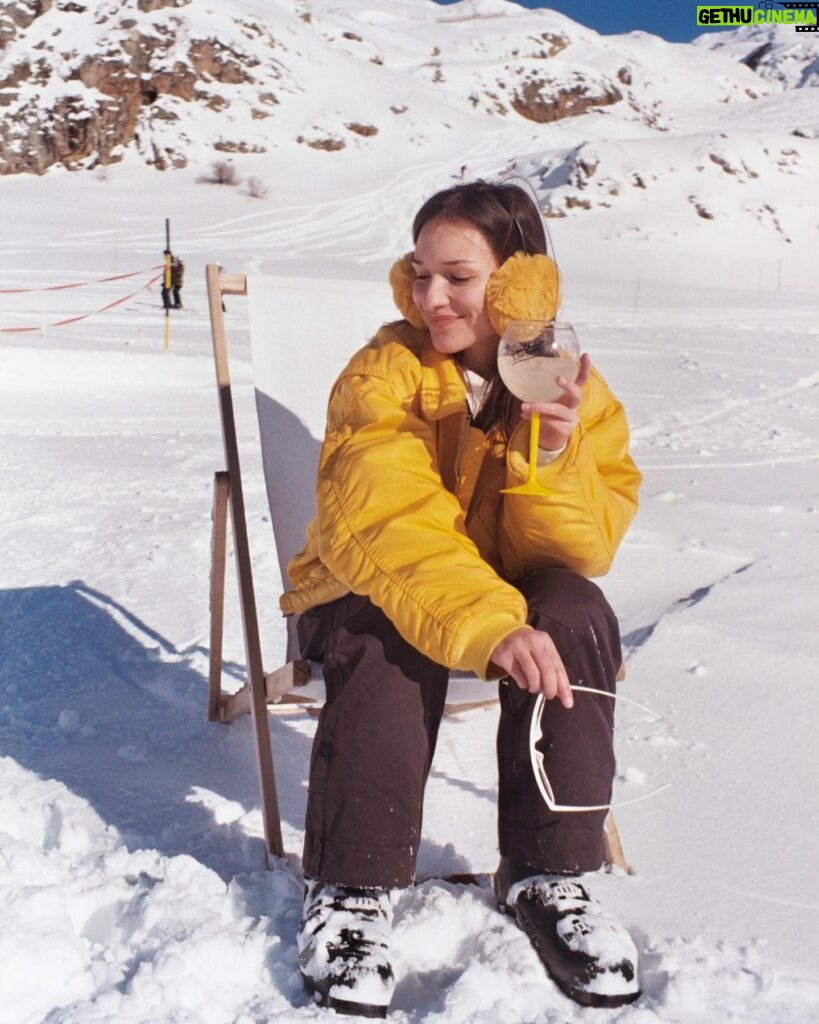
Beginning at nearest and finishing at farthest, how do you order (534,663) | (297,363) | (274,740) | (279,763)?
(534,663) → (279,763) → (274,740) → (297,363)

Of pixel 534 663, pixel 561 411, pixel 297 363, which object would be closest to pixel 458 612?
pixel 534 663

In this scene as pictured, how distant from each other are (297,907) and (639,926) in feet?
1.88

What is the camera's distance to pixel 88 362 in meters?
8.05

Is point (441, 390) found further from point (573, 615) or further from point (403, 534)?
point (573, 615)

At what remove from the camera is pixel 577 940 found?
61.6 inches

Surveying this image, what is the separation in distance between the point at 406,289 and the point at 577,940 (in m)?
1.17

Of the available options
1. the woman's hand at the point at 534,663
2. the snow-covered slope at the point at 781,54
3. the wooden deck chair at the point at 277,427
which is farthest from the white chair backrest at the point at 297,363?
the snow-covered slope at the point at 781,54

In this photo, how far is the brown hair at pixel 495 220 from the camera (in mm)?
1891

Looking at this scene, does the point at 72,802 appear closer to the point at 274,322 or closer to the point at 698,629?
the point at 274,322

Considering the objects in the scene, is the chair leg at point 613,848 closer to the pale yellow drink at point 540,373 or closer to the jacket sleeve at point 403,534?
the jacket sleeve at point 403,534

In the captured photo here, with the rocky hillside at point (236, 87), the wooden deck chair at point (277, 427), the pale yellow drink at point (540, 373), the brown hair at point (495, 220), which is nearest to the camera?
the pale yellow drink at point (540, 373)

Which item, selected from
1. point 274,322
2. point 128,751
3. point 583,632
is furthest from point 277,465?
point 583,632

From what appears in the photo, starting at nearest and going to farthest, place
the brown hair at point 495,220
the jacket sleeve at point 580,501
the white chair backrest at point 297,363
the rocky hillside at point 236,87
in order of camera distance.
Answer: the jacket sleeve at point 580,501 < the brown hair at point 495,220 < the white chair backrest at point 297,363 < the rocky hillside at point 236,87

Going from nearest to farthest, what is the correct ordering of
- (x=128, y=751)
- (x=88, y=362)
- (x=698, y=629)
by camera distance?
(x=128, y=751)
(x=698, y=629)
(x=88, y=362)
